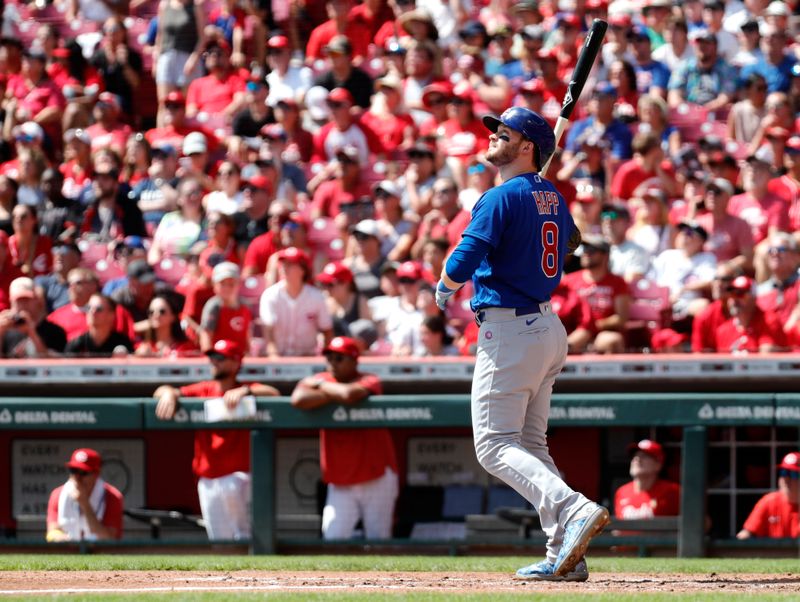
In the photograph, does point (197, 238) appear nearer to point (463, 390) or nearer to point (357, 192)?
point (357, 192)

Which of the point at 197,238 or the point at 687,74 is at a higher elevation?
the point at 687,74

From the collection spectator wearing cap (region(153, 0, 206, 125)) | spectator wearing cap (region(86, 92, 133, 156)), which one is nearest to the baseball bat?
spectator wearing cap (region(86, 92, 133, 156))

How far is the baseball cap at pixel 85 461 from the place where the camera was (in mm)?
8852

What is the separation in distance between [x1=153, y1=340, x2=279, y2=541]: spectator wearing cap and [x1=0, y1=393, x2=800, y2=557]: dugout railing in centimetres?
12

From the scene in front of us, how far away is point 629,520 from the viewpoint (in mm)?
8141

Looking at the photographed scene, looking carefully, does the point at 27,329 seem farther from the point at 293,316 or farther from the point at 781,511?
the point at 781,511

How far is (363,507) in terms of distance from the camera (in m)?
8.75

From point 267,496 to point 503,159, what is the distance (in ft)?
11.5

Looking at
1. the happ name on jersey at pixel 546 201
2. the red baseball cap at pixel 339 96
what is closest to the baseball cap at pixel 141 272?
the red baseball cap at pixel 339 96

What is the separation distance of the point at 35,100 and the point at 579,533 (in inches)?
415

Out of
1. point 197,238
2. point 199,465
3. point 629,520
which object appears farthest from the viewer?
point 197,238

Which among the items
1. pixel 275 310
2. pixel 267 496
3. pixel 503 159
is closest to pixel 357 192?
pixel 275 310

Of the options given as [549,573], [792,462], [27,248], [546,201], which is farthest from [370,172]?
[549,573]

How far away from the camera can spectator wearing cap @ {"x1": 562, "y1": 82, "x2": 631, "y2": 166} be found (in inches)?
468
